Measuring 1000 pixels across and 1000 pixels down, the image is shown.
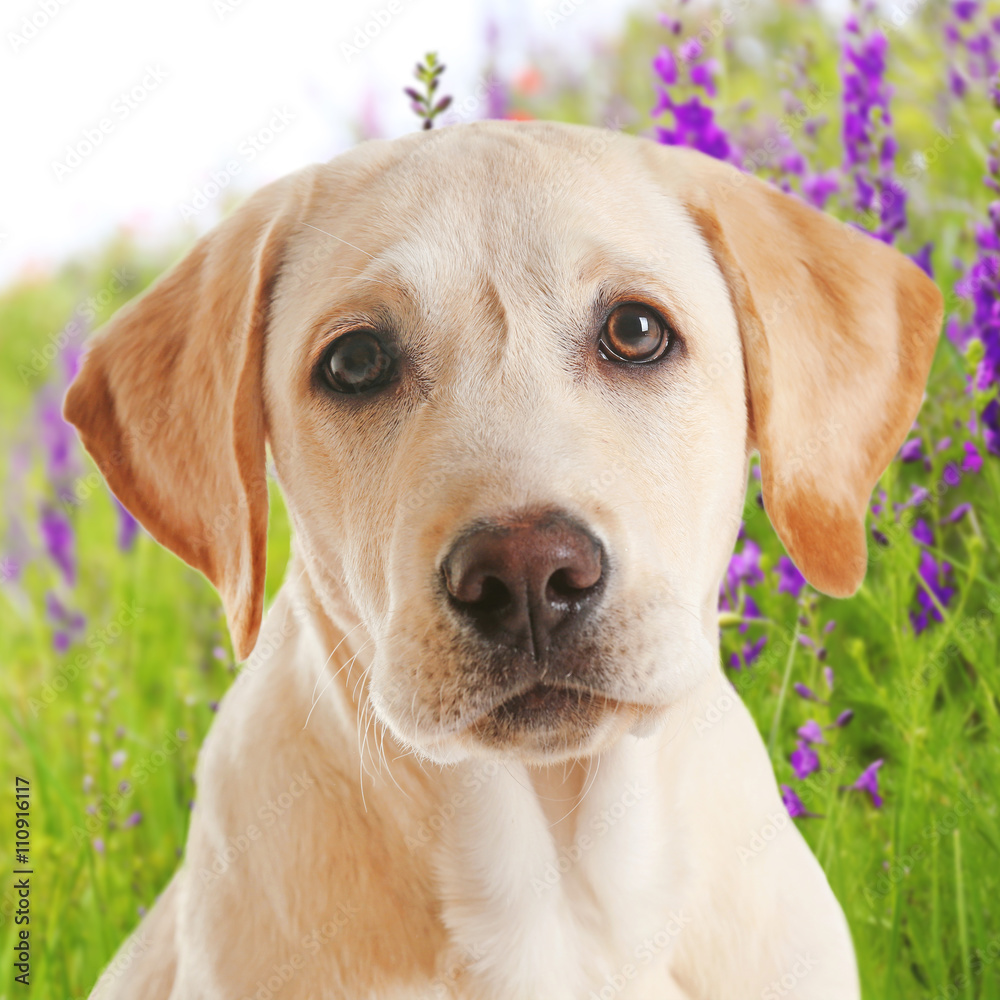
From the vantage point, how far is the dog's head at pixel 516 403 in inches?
→ 72.5

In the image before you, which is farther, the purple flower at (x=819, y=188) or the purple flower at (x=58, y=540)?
the purple flower at (x=58, y=540)

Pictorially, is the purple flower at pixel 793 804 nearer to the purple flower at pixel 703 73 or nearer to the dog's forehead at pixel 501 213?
the dog's forehead at pixel 501 213

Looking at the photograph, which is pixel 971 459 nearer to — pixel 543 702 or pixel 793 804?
pixel 793 804

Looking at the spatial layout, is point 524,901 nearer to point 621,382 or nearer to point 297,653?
point 297,653

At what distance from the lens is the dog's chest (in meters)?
2.20

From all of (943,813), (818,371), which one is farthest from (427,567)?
(943,813)

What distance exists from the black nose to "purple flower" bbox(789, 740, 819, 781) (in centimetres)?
131

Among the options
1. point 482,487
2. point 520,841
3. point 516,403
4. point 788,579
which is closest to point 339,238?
point 516,403

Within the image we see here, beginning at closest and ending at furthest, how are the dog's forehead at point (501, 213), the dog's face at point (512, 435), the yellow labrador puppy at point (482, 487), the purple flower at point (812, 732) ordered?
the dog's face at point (512, 435)
the yellow labrador puppy at point (482, 487)
the dog's forehead at point (501, 213)
the purple flower at point (812, 732)

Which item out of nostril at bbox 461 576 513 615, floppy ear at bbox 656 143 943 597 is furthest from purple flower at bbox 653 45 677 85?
nostril at bbox 461 576 513 615

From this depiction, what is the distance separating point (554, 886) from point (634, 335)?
1.17 meters

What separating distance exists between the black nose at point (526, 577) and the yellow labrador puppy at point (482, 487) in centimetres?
7

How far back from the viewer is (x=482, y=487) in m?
1.82

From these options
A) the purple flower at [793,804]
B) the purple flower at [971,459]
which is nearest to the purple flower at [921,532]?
the purple flower at [971,459]
